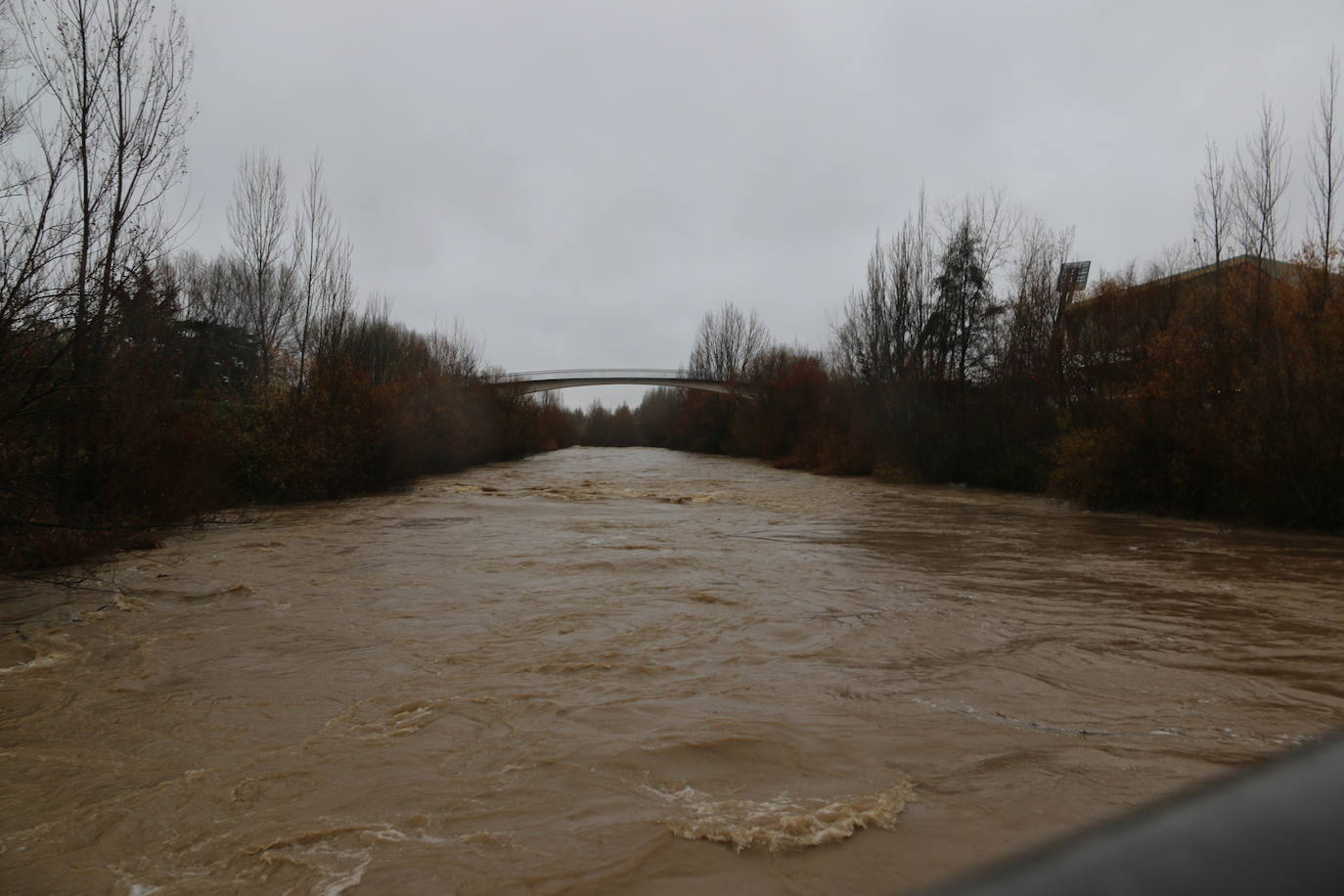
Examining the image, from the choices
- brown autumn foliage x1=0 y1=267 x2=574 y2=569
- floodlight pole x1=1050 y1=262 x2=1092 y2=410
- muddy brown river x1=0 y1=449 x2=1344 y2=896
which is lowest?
muddy brown river x1=0 y1=449 x2=1344 y2=896

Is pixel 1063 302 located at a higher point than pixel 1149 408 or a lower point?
higher

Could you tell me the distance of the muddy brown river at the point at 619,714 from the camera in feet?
10.6

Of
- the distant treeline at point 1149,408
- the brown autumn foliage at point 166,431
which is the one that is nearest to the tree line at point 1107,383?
the distant treeline at point 1149,408

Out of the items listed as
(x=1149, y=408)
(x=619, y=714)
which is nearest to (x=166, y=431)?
(x=619, y=714)

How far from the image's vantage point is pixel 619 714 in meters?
4.71

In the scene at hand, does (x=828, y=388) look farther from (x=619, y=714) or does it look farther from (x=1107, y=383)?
(x=619, y=714)

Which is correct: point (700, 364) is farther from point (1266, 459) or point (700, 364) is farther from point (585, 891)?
point (585, 891)

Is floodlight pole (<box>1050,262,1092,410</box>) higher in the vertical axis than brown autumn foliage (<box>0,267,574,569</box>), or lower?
higher

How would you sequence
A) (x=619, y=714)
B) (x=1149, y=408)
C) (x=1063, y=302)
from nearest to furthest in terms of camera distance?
1. (x=619, y=714)
2. (x=1149, y=408)
3. (x=1063, y=302)

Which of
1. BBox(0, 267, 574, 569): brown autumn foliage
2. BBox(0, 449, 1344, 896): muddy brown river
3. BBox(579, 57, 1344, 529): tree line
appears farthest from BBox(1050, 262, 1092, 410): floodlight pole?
BBox(0, 267, 574, 569): brown autumn foliage

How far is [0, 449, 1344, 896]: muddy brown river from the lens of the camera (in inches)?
128

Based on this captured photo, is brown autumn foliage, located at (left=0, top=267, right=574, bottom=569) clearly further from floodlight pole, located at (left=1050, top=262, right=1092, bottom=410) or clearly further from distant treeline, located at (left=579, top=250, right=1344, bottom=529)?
floodlight pole, located at (left=1050, top=262, right=1092, bottom=410)

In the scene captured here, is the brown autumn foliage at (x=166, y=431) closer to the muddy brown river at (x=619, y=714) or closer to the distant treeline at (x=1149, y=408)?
the muddy brown river at (x=619, y=714)

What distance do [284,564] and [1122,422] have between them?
15379 mm
